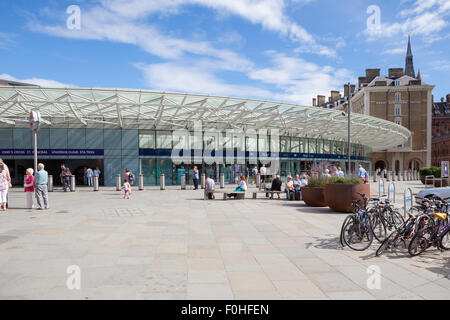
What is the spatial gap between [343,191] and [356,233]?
4.38 m

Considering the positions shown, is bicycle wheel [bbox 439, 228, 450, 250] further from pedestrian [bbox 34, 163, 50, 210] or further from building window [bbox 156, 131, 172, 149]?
building window [bbox 156, 131, 172, 149]

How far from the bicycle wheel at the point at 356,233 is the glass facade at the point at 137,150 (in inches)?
737

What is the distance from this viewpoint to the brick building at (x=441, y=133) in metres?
78.3

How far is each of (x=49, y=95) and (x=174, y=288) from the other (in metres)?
22.4

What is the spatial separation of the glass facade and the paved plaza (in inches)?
731

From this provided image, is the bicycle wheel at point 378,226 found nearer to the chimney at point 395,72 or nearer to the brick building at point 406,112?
the brick building at point 406,112

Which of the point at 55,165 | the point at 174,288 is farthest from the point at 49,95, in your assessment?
the point at 174,288

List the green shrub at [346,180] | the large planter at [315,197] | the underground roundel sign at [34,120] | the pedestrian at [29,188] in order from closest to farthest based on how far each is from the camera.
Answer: the green shrub at [346,180] → the pedestrian at [29,188] → the large planter at [315,197] → the underground roundel sign at [34,120]

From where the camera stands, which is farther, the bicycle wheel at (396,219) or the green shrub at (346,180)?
the green shrub at (346,180)

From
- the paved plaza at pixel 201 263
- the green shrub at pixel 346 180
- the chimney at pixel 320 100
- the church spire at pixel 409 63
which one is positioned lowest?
the paved plaza at pixel 201 263

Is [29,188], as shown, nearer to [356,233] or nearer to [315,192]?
[315,192]

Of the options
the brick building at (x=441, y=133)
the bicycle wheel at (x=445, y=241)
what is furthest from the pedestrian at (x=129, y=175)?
the brick building at (x=441, y=133)
